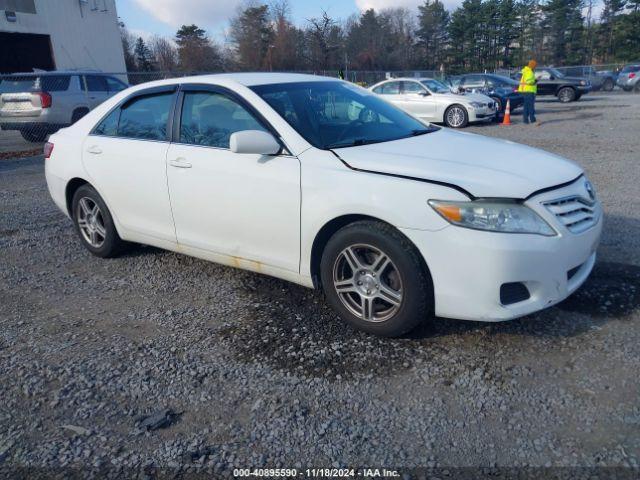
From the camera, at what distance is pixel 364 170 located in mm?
3217

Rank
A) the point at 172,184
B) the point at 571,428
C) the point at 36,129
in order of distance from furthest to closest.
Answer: the point at 36,129
the point at 172,184
the point at 571,428

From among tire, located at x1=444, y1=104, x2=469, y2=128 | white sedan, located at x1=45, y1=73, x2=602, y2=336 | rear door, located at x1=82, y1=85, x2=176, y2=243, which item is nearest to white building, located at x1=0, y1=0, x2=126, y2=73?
tire, located at x1=444, y1=104, x2=469, y2=128

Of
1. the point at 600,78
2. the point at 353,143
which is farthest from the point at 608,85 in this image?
the point at 353,143

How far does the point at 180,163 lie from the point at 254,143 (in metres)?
0.87

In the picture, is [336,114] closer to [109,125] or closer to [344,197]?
[344,197]

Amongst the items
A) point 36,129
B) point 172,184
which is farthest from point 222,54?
point 172,184

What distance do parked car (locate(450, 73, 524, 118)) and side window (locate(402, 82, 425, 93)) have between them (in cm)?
356

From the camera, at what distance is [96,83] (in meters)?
15.1

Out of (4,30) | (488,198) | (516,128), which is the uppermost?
(4,30)

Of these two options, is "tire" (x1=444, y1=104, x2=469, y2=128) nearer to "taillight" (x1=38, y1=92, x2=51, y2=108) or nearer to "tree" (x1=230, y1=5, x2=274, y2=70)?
"taillight" (x1=38, y1=92, x2=51, y2=108)

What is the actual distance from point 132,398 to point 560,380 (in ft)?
7.61

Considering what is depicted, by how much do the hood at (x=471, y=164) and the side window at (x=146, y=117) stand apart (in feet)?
5.57

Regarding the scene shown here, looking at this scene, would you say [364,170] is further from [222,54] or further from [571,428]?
[222,54]

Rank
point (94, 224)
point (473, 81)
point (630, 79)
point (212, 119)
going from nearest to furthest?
point (212, 119)
point (94, 224)
point (473, 81)
point (630, 79)
